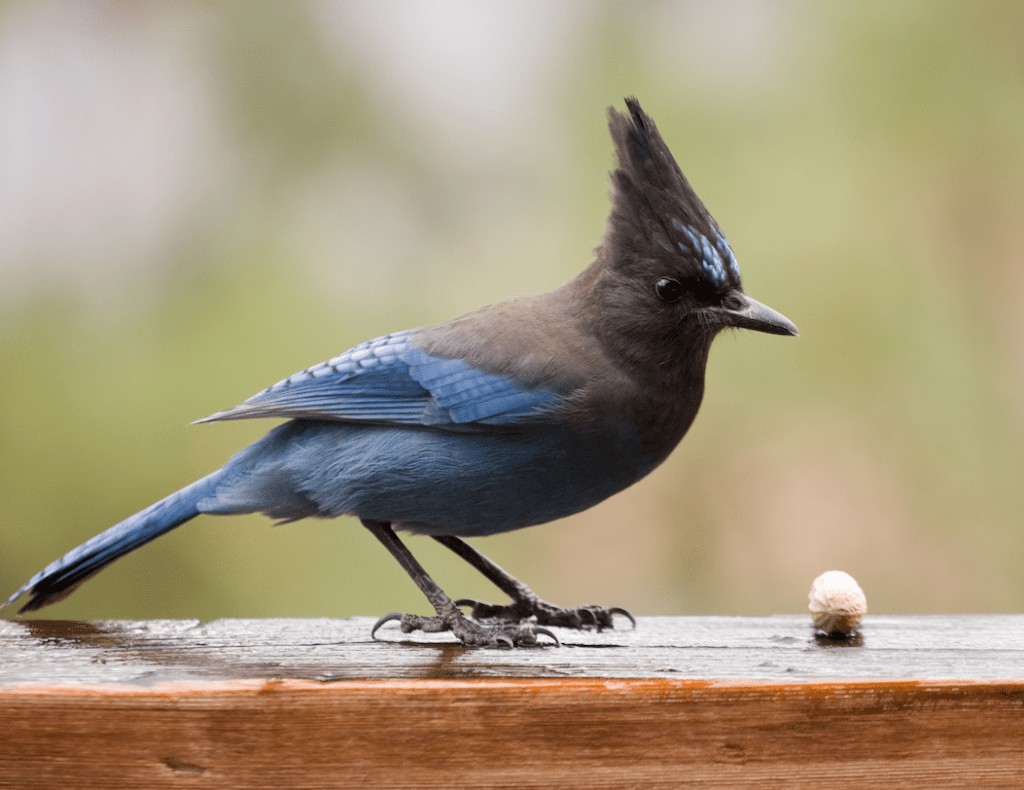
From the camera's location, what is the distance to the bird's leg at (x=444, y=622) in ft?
8.00

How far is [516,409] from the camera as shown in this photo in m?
2.40

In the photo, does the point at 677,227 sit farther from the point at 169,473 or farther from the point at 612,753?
the point at 169,473

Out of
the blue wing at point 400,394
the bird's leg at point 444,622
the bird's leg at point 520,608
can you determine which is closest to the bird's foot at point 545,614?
the bird's leg at point 520,608

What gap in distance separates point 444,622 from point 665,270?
2.91ft

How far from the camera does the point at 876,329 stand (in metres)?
3.86

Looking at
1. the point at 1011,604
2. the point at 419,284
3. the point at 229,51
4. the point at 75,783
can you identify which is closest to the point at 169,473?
the point at 419,284

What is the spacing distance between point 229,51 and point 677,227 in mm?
2218

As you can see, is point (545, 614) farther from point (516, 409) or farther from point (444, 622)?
point (516, 409)

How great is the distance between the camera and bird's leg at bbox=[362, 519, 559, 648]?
2439mm

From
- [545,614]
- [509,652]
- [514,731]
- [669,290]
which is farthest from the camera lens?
[545,614]

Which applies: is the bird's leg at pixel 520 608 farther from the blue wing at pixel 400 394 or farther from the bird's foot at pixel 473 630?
the blue wing at pixel 400 394

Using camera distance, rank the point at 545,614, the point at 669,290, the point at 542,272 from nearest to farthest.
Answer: the point at 669,290 → the point at 545,614 → the point at 542,272

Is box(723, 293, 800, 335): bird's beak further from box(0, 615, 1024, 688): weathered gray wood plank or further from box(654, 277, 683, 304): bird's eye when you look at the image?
box(0, 615, 1024, 688): weathered gray wood plank

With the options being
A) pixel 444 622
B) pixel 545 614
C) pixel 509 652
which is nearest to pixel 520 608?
pixel 545 614
